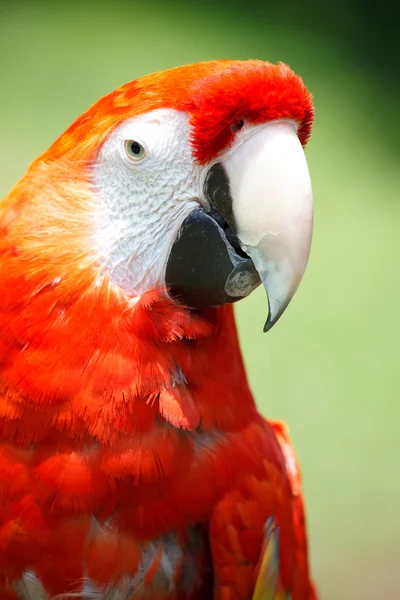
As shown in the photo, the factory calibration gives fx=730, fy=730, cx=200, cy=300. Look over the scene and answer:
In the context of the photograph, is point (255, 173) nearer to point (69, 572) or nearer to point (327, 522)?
point (69, 572)

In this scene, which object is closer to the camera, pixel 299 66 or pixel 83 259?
pixel 83 259

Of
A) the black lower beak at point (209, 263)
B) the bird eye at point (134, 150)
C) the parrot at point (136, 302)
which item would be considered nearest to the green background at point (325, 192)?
the parrot at point (136, 302)

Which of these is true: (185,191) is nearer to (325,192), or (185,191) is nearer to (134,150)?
(134,150)

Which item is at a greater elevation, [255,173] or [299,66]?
[299,66]

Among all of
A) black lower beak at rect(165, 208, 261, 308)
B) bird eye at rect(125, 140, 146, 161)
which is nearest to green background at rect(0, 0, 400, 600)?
black lower beak at rect(165, 208, 261, 308)

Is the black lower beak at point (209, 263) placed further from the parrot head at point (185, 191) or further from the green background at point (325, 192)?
the green background at point (325, 192)

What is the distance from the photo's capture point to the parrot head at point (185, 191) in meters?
0.73

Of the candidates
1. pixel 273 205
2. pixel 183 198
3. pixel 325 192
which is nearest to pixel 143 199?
pixel 183 198

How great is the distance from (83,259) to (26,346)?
0.36 feet

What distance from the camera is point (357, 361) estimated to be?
2.05 meters

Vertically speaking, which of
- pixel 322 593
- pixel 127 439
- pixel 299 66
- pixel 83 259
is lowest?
pixel 322 593

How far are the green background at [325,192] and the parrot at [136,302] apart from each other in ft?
3.05

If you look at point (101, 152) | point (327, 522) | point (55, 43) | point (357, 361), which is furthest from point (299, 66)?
point (101, 152)

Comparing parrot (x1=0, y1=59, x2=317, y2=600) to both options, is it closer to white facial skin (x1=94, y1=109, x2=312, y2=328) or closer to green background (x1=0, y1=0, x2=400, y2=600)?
white facial skin (x1=94, y1=109, x2=312, y2=328)
